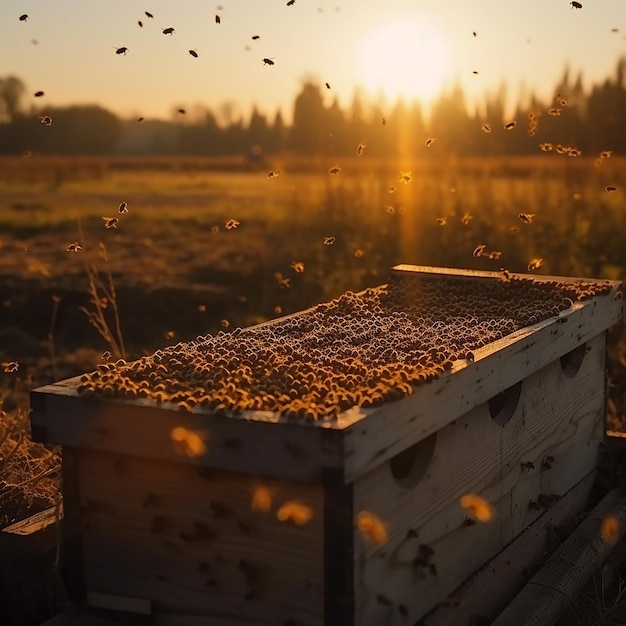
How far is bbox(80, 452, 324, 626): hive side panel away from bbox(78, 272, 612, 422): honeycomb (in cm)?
20

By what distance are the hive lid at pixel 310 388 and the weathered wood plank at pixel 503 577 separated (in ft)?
1.93

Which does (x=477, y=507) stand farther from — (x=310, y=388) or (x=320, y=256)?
(x=320, y=256)

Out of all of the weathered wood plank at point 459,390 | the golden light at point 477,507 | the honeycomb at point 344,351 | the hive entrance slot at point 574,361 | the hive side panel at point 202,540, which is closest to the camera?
the weathered wood plank at point 459,390

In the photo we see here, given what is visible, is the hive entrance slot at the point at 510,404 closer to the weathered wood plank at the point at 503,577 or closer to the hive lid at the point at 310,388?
the hive lid at the point at 310,388

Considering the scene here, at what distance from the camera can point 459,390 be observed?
2.59 m

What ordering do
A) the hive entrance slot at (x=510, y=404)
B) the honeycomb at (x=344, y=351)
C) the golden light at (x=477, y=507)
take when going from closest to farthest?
1. the honeycomb at (x=344, y=351)
2. the golden light at (x=477, y=507)
3. the hive entrance slot at (x=510, y=404)

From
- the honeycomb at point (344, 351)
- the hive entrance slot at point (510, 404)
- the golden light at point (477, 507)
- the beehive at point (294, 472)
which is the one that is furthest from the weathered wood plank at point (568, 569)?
the honeycomb at point (344, 351)

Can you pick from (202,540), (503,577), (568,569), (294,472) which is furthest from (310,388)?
(568,569)

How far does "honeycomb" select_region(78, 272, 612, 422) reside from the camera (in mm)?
2348

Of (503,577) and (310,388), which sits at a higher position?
(310,388)

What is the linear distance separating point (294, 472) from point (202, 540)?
0.42m

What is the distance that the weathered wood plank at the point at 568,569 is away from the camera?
287 centimetres

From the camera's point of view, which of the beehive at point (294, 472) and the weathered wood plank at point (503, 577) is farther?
the weathered wood plank at point (503, 577)

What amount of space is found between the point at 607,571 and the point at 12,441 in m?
2.62
